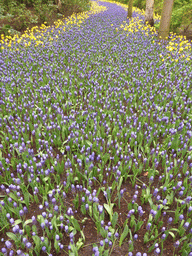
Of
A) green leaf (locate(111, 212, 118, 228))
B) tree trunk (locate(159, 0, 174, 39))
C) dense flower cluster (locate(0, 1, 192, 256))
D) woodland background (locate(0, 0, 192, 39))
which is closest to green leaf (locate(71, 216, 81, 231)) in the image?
dense flower cluster (locate(0, 1, 192, 256))

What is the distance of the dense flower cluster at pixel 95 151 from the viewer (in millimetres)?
2365

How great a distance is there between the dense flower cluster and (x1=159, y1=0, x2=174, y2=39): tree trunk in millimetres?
1703

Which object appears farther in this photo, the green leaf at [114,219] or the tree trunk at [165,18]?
the tree trunk at [165,18]

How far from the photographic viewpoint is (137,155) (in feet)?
11.5

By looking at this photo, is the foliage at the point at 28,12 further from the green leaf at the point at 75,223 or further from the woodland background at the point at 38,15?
the green leaf at the point at 75,223

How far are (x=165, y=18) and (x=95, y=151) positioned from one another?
9606 mm

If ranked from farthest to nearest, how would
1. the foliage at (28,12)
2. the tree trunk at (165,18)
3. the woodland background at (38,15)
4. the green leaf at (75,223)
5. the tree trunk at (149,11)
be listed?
the tree trunk at (149,11)
the foliage at (28,12)
the woodland background at (38,15)
the tree trunk at (165,18)
the green leaf at (75,223)

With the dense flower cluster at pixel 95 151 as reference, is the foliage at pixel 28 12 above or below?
above

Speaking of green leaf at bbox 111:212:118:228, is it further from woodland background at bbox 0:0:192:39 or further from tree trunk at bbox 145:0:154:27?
tree trunk at bbox 145:0:154:27

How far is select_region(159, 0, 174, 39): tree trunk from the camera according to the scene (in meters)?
9.67

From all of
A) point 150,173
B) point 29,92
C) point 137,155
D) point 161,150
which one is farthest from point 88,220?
point 29,92

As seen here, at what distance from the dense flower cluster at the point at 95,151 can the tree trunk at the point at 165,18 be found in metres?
1.70

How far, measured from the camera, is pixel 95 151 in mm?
3699

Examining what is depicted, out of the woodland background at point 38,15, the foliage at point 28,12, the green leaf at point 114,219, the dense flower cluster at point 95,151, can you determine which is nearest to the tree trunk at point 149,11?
the woodland background at point 38,15
